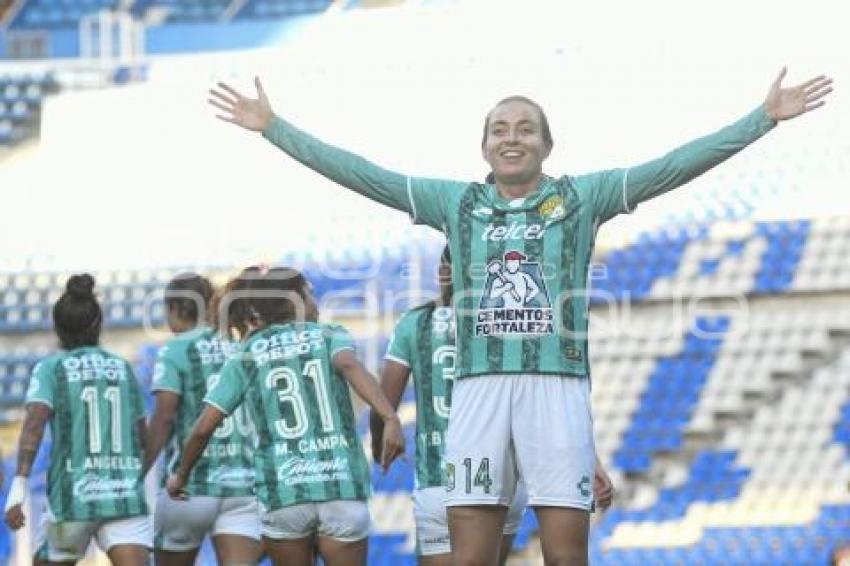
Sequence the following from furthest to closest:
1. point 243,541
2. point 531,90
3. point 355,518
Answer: point 531,90
point 243,541
point 355,518

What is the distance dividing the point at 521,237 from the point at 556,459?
0.67 meters

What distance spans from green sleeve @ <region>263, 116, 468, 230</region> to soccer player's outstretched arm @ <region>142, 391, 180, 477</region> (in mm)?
3287

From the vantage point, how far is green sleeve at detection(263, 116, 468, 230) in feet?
18.8

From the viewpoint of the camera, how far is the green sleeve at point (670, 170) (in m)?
5.46

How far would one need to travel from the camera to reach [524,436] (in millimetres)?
5555

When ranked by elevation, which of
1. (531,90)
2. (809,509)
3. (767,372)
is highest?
(531,90)

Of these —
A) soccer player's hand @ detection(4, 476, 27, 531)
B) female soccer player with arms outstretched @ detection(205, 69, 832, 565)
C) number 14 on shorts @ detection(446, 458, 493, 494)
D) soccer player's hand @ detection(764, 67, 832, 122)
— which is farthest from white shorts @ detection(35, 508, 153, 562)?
soccer player's hand @ detection(764, 67, 832, 122)

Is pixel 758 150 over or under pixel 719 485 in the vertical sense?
over

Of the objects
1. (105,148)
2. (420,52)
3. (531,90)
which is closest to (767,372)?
(531,90)

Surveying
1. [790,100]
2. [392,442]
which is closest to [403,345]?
[392,442]

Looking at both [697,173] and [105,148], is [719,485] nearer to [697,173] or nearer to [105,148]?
[105,148]

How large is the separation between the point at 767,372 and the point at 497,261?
10537mm

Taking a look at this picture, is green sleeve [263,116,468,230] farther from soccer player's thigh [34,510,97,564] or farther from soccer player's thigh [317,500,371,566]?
soccer player's thigh [34,510,97,564]

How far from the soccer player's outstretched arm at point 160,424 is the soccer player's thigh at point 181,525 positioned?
9.6 inches
